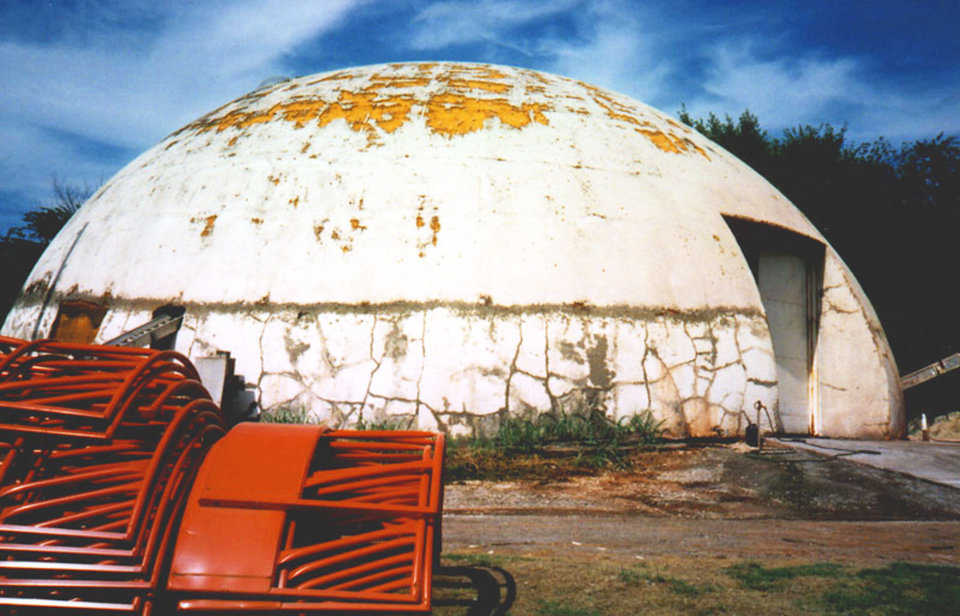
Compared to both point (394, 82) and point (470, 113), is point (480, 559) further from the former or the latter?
point (394, 82)

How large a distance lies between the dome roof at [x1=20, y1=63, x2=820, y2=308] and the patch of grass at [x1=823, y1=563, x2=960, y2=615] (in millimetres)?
2902

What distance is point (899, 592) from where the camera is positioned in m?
2.18

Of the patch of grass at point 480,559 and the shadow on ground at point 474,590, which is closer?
the shadow on ground at point 474,590

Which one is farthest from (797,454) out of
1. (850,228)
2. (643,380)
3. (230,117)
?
(850,228)

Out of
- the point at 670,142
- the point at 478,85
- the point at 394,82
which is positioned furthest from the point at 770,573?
the point at 394,82

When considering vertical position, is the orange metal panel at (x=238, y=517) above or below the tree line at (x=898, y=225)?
below

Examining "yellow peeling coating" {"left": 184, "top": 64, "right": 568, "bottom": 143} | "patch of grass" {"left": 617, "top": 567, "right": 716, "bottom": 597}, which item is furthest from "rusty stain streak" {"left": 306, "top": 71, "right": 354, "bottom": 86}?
"patch of grass" {"left": 617, "top": 567, "right": 716, "bottom": 597}

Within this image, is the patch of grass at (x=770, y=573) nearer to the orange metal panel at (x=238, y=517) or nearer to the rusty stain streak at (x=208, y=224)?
the orange metal panel at (x=238, y=517)

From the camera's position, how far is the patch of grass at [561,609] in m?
1.98

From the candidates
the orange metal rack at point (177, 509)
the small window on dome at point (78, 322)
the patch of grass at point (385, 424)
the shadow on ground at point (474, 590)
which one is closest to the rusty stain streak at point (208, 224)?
the small window on dome at point (78, 322)

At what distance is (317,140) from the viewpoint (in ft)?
18.7

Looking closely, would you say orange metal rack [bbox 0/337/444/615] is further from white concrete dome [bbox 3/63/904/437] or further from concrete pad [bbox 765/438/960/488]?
concrete pad [bbox 765/438/960/488]

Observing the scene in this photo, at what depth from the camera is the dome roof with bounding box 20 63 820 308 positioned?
16.3 ft

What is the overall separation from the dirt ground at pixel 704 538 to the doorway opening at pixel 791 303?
1.45 metres
